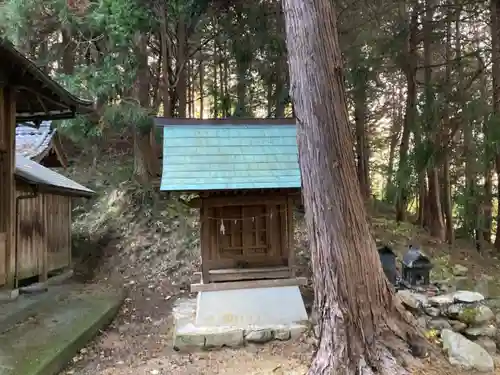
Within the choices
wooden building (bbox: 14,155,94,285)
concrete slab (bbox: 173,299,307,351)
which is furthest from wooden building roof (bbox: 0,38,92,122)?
concrete slab (bbox: 173,299,307,351)

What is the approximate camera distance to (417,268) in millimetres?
7238

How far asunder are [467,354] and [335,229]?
2530mm

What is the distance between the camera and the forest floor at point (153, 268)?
20.0ft

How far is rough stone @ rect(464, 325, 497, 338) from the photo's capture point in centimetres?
612

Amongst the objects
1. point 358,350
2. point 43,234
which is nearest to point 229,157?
point 358,350

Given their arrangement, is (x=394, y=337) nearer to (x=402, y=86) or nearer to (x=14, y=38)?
(x=14, y=38)

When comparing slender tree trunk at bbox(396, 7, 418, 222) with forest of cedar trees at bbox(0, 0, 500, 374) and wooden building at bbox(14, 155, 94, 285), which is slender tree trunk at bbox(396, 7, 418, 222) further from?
wooden building at bbox(14, 155, 94, 285)

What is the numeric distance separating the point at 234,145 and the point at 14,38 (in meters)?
6.87

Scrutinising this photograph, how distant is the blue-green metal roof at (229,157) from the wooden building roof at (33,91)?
2153 millimetres

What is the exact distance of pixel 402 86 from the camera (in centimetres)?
1557

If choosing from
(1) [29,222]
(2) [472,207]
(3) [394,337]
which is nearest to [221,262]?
(3) [394,337]

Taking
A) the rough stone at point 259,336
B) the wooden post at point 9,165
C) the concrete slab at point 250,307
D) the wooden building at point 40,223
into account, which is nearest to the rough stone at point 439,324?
the concrete slab at point 250,307

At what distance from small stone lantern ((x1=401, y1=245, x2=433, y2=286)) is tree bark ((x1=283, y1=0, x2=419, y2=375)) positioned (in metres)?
2.39

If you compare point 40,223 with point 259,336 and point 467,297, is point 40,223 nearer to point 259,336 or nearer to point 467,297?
point 259,336
